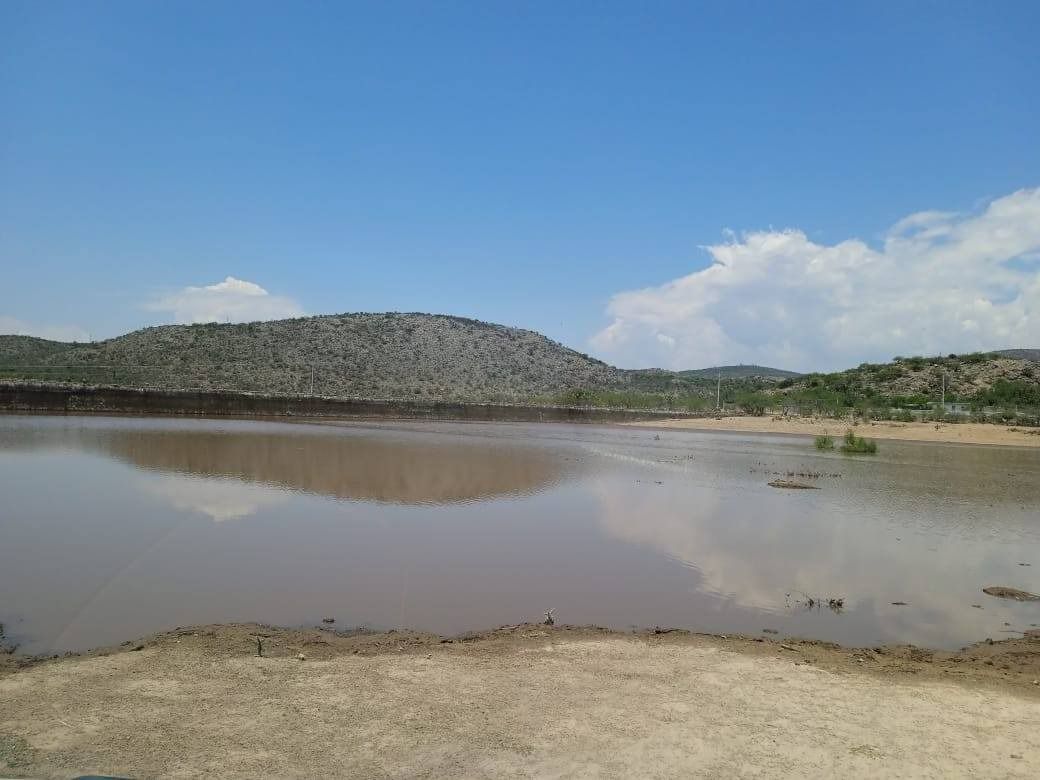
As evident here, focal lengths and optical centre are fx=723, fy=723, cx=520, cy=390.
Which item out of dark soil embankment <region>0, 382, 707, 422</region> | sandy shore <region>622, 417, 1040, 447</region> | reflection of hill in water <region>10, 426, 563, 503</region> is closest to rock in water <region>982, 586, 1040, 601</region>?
reflection of hill in water <region>10, 426, 563, 503</region>

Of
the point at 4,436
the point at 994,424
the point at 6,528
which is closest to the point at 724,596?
the point at 6,528

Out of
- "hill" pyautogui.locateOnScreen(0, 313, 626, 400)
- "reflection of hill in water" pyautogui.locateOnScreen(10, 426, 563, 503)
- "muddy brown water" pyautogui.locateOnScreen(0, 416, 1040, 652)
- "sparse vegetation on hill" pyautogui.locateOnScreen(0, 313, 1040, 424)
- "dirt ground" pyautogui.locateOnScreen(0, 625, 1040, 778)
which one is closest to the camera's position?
"dirt ground" pyautogui.locateOnScreen(0, 625, 1040, 778)

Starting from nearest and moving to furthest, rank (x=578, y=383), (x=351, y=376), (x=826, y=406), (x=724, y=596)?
(x=724, y=596), (x=826, y=406), (x=351, y=376), (x=578, y=383)

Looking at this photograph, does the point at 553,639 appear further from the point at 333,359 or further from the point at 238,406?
the point at 333,359

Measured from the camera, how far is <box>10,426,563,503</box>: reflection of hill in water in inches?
746

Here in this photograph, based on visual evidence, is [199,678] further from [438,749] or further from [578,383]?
[578,383]

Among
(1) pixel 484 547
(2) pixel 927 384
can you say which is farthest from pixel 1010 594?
(2) pixel 927 384

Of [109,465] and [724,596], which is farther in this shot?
[109,465]

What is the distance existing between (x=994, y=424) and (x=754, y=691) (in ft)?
192

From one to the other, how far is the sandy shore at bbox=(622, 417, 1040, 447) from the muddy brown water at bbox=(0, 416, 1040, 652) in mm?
24600

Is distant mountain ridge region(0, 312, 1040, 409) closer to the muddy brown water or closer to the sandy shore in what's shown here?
the sandy shore

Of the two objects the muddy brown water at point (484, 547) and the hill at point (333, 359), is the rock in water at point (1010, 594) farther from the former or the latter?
the hill at point (333, 359)

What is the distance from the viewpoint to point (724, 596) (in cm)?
1021

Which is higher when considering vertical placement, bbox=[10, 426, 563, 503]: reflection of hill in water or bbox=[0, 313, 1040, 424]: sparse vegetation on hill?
bbox=[0, 313, 1040, 424]: sparse vegetation on hill
